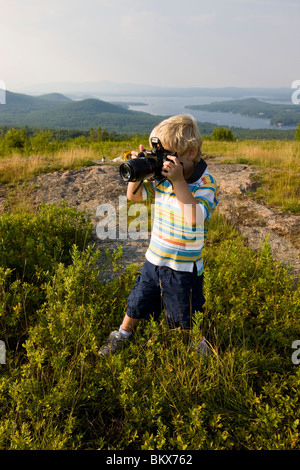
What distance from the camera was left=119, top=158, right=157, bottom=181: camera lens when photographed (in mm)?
1916

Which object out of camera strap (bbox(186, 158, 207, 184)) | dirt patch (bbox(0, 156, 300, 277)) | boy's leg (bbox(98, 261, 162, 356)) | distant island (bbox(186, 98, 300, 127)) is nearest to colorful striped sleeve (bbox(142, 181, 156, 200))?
camera strap (bbox(186, 158, 207, 184))

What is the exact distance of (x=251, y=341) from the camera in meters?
2.70

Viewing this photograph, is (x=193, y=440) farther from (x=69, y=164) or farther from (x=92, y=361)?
(x=69, y=164)

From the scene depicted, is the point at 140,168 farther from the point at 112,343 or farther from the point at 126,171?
the point at 112,343

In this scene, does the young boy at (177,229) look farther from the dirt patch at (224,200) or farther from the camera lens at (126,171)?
the dirt patch at (224,200)

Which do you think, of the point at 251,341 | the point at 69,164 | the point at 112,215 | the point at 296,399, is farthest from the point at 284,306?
the point at 69,164

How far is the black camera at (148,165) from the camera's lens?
192 centimetres

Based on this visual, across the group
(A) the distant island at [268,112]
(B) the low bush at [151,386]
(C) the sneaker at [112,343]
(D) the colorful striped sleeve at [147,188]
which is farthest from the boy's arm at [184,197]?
(A) the distant island at [268,112]

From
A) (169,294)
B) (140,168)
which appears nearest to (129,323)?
(169,294)

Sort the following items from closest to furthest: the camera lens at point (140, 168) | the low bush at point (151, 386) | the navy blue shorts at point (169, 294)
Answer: the low bush at point (151, 386) < the camera lens at point (140, 168) < the navy blue shorts at point (169, 294)

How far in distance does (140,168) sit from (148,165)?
0.20ft

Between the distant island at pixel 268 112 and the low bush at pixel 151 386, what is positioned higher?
the distant island at pixel 268 112

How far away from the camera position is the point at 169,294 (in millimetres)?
2301

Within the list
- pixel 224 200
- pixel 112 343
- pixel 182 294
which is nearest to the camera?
pixel 182 294
